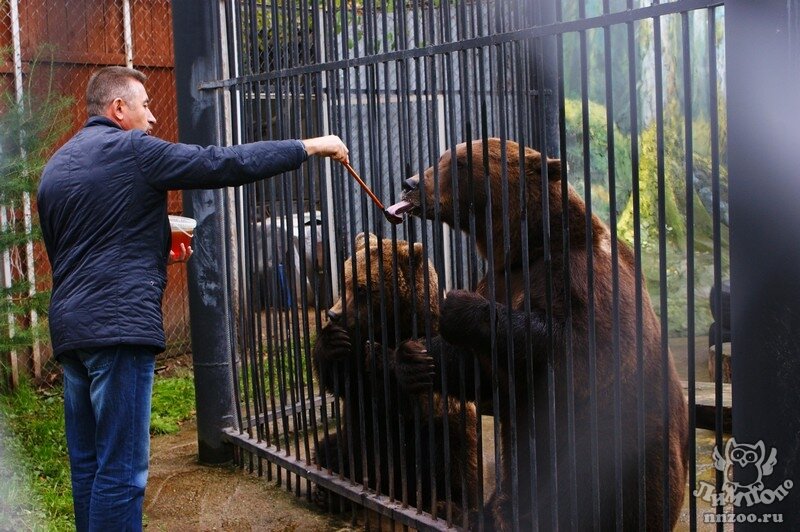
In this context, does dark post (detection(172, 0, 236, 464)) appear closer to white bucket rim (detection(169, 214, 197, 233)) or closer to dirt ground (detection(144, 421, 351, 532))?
dirt ground (detection(144, 421, 351, 532))

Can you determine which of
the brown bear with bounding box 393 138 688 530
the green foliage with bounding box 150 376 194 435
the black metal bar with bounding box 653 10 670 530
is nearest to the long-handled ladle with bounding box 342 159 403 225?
the brown bear with bounding box 393 138 688 530

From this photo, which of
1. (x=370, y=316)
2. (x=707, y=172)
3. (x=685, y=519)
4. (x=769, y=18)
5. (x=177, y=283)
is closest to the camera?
(x=769, y=18)

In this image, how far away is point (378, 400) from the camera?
203 inches

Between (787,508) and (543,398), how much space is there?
145 cm

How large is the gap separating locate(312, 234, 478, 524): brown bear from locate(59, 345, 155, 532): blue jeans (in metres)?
1.27

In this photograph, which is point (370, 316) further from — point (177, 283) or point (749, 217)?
point (177, 283)

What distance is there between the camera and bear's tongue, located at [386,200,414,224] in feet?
14.6

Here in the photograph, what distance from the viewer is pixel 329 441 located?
550 cm

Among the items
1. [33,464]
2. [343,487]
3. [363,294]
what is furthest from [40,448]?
[363,294]

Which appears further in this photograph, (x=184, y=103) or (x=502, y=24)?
(x=184, y=103)

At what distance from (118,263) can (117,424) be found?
0.73 meters

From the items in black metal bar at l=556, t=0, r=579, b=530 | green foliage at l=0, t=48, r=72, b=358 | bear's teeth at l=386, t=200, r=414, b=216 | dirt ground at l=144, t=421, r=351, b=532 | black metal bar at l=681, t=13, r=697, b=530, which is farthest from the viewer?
green foliage at l=0, t=48, r=72, b=358

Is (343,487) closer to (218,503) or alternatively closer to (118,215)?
(218,503)

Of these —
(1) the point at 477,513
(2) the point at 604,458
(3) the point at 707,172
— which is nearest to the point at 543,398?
(2) the point at 604,458
